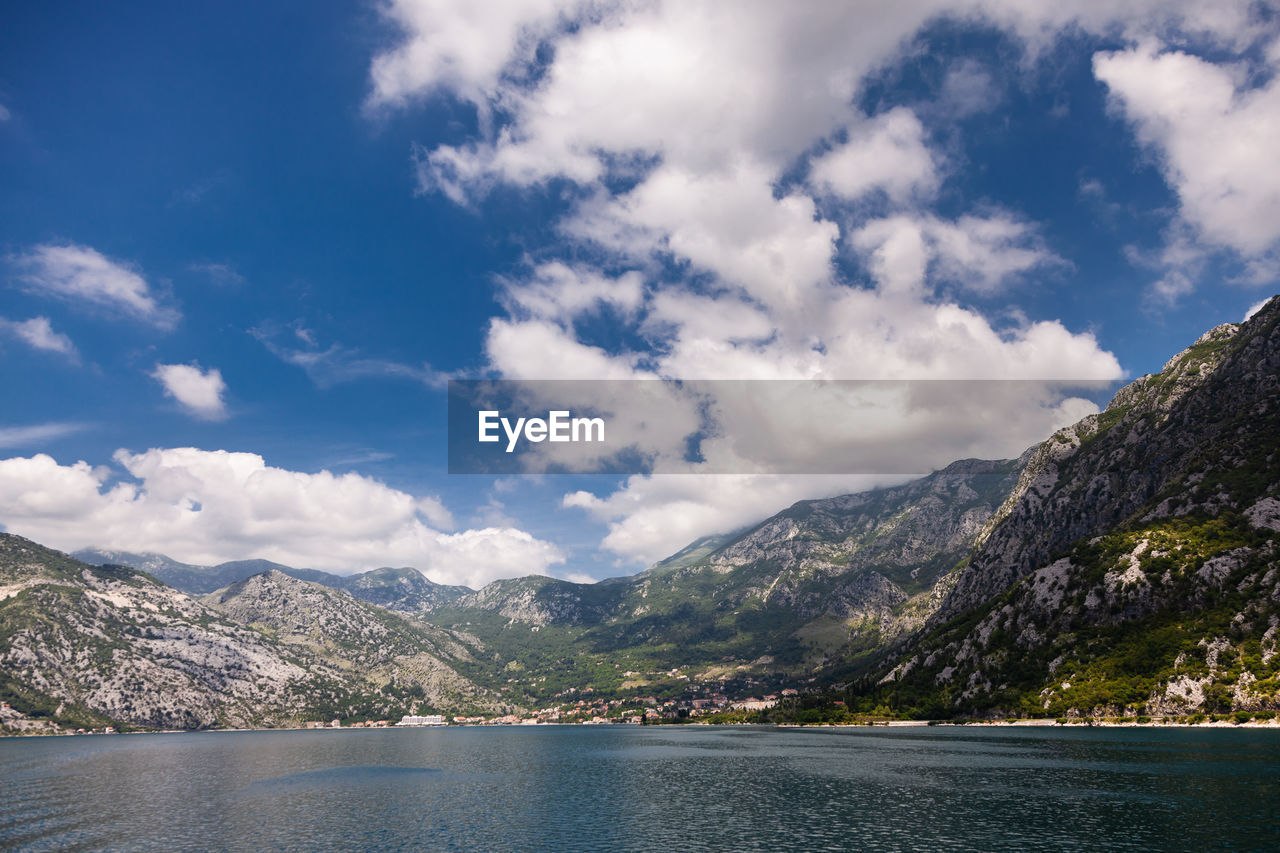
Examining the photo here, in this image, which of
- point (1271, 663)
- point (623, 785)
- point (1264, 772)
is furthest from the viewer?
point (1271, 663)

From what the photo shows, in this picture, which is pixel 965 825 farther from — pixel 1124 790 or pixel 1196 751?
pixel 1196 751

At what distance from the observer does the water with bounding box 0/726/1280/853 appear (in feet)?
230

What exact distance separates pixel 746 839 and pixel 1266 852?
157 ft

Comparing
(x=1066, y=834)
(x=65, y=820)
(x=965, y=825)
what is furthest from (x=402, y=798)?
(x=1066, y=834)

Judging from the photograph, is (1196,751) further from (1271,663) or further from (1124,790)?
(1271,663)

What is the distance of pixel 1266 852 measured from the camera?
56000mm

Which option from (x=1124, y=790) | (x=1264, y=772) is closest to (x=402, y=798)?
(x=1124, y=790)

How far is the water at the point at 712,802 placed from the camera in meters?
70.2

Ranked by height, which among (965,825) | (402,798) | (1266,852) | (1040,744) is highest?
(1266,852)

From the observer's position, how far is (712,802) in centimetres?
9612

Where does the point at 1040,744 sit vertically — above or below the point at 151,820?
below

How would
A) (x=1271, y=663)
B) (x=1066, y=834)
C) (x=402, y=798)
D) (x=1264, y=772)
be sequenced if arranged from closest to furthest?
(x=1066, y=834), (x=1264, y=772), (x=402, y=798), (x=1271, y=663)

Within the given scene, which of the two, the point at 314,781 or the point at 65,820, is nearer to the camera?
the point at 65,820

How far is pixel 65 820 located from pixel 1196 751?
197 meters
